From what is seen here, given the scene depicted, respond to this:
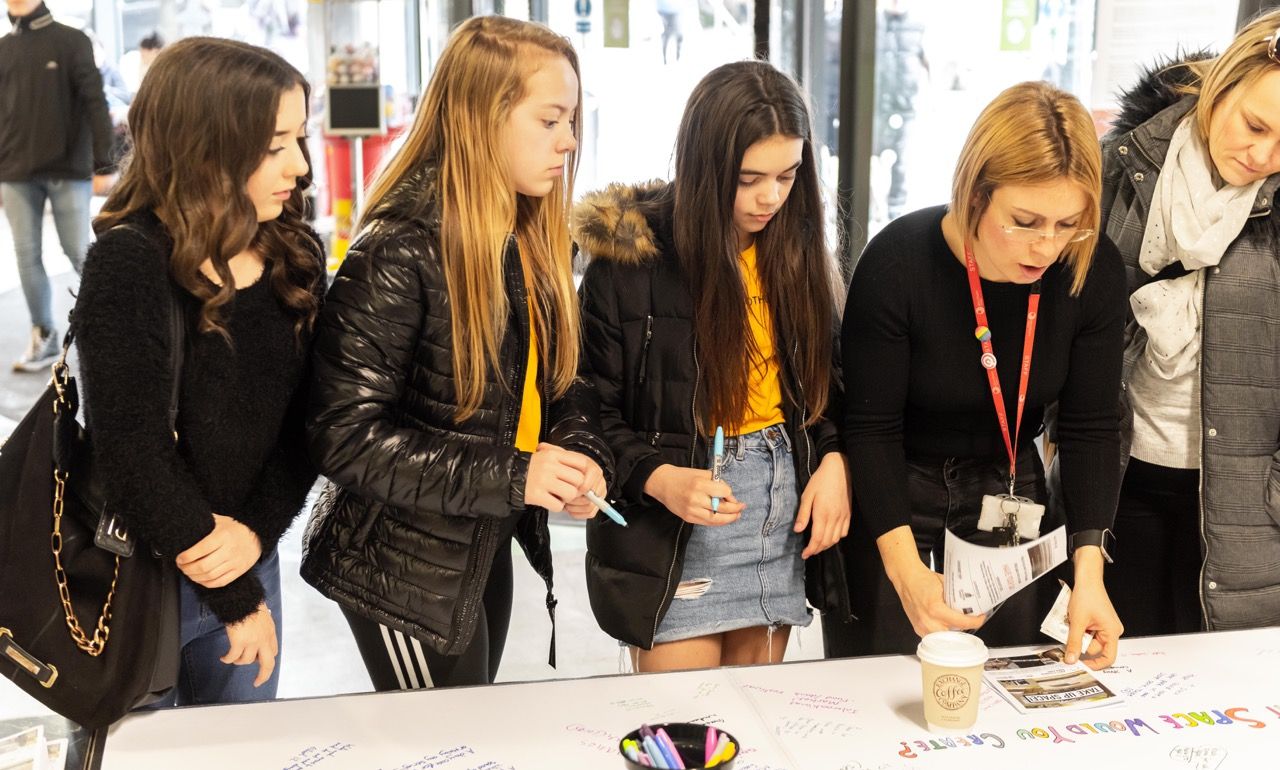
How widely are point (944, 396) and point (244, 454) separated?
1044mm

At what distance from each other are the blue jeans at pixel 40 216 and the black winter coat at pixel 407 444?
135 inches

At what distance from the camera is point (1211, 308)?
6.43 ft

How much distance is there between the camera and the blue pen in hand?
1.81 metres

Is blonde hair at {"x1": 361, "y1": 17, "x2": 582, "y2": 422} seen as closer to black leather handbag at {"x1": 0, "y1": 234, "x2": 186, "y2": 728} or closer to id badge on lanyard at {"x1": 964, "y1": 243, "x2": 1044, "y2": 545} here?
black leather handbag at {"x1": 0, "y1": 234, "x2": 186, "y2": 728}

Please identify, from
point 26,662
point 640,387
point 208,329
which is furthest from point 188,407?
point 640,387

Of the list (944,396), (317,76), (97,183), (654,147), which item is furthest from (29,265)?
(944,396)

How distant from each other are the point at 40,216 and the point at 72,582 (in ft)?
11.9

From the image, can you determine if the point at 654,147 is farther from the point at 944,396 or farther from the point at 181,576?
the point at 181,576

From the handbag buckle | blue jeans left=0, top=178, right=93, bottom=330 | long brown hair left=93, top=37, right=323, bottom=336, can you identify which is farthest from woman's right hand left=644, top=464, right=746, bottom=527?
blue jeans left=0, top=178, right=93, bottom=330

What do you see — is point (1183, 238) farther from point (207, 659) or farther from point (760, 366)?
point (207, 659)

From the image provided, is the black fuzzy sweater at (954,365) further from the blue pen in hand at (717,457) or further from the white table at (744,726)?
the white table at (744,726)

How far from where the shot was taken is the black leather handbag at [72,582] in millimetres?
1467

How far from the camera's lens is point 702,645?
2.01 metres

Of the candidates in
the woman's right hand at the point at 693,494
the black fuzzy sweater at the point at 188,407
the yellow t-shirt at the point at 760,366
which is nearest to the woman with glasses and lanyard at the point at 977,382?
the yellow t-shirt at the point at 760,366
